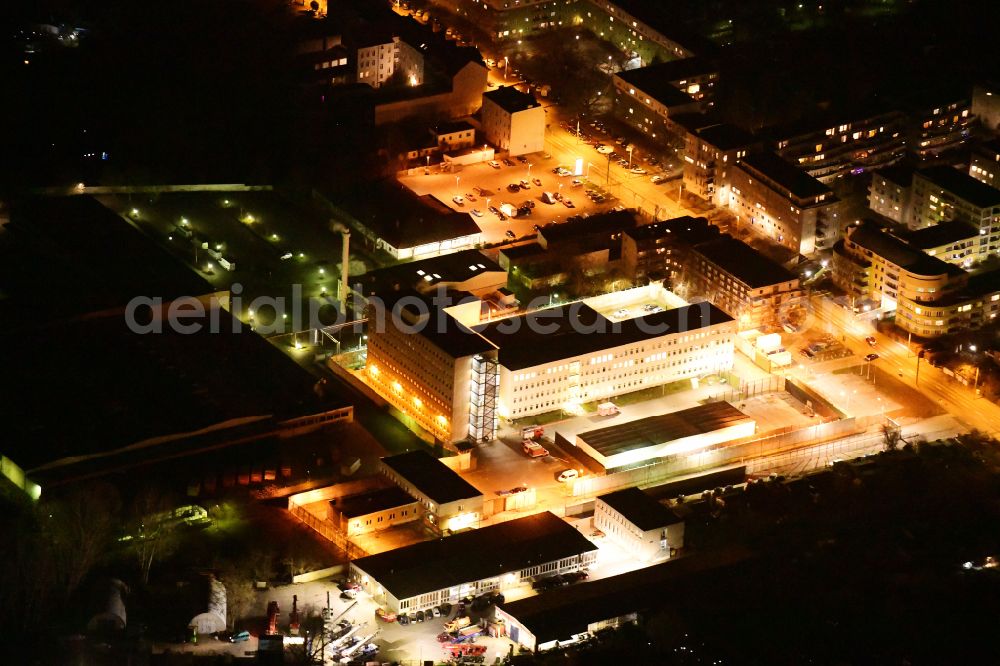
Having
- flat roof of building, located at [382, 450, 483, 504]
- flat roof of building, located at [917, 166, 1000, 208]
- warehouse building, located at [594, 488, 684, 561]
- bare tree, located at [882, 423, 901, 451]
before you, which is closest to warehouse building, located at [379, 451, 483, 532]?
flat roof of building, located at [382, 450, 483, 504]

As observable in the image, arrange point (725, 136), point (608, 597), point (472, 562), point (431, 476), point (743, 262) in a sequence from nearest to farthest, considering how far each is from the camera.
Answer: point (608, 597) < point (472, 562) < point (431, 476) < point (743, 262) < point (725, 136)

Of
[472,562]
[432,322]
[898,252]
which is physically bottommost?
[472,562]

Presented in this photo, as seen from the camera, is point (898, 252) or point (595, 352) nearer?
point (595, 352)

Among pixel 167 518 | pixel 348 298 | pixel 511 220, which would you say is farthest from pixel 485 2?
pixel 167 518

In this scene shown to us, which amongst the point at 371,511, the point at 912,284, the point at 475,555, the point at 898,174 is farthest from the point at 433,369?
the point at 898,174

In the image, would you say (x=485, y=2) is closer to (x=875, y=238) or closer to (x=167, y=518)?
(x=875, y=238)

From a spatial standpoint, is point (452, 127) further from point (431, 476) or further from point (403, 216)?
point (431, 476)
